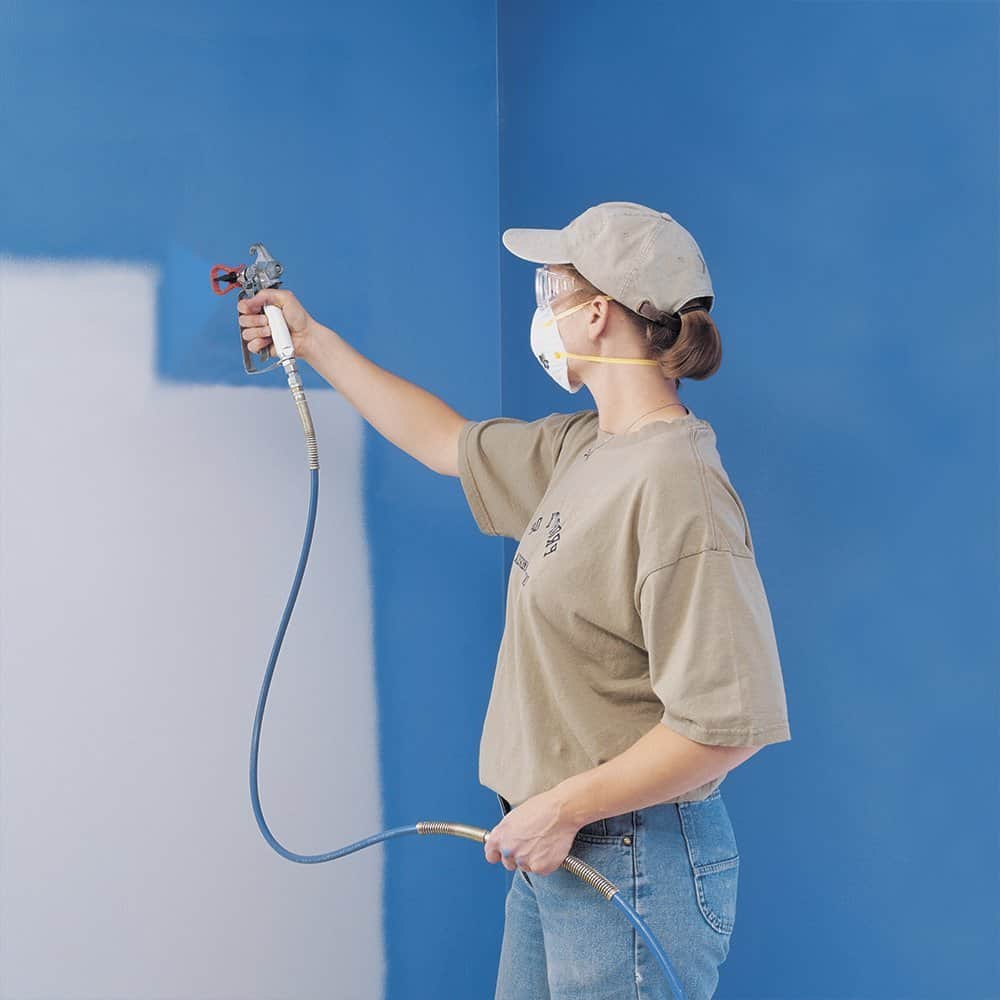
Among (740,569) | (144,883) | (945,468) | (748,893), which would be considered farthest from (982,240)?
(144,883)

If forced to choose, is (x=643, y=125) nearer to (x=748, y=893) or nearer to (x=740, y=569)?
(x=740, y=569)

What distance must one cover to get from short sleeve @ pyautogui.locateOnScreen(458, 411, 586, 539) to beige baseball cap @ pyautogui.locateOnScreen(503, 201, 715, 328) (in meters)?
0.27

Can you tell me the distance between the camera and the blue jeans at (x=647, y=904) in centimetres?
131

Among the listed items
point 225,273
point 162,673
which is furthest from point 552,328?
point 162,673

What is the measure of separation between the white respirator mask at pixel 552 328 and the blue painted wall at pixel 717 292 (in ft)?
1.10

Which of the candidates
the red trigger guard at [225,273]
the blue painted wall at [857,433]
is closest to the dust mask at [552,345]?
the blue painted wall at [857,433]

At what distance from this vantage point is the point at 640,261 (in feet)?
4.50

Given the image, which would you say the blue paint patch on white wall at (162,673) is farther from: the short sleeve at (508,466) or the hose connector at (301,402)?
the short sleeve at (508,466)

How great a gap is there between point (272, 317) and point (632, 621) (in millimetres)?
719

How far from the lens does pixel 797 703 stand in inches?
63.3

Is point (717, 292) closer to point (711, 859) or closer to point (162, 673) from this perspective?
point (711, 859)

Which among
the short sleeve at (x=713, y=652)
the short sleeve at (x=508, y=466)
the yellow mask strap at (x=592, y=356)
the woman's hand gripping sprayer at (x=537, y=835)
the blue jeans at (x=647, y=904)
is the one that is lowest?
the blue jeans at (x=647, y=904)

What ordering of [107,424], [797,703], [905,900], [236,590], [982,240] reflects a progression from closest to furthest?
[982,240], [905,900], [797,703], [107,424], [236,590]

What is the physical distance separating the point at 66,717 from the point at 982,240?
1.39 metres
